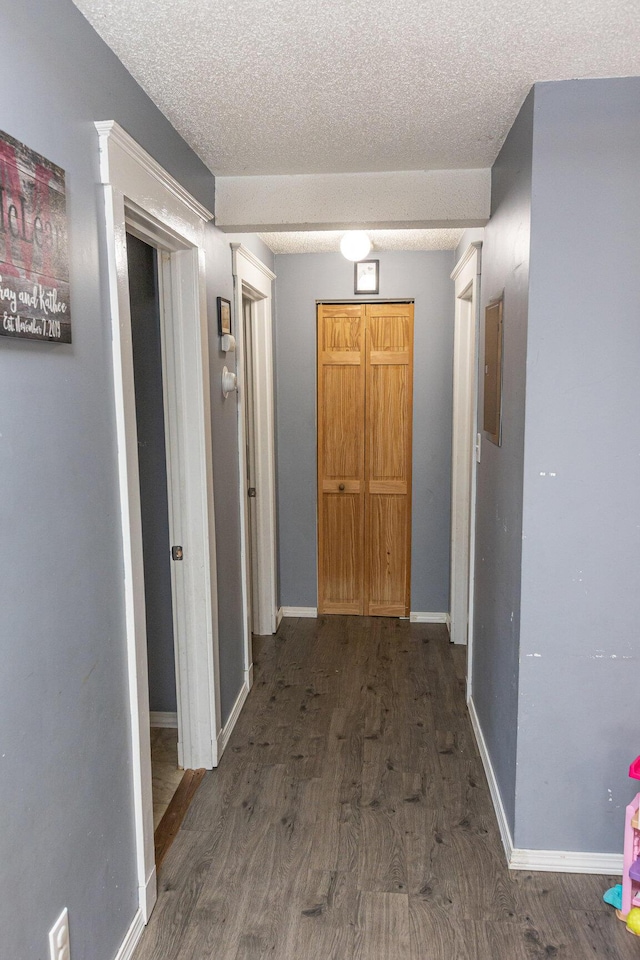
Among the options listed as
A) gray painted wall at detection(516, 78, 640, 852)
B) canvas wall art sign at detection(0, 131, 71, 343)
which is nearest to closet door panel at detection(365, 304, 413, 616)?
gray painted wall at detection(516, 78, 640, 852)

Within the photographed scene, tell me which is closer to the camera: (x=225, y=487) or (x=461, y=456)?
(x=225, y=487)

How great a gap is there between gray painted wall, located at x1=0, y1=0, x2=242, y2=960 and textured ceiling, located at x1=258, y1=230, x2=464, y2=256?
197 centimetres

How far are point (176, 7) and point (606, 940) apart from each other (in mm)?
2639

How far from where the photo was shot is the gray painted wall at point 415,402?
4.37 m

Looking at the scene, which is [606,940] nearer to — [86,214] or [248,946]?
[248,946]

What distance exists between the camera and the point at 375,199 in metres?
2.78

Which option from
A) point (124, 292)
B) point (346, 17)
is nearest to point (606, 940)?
point (124, 292)

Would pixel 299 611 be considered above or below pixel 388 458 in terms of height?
below

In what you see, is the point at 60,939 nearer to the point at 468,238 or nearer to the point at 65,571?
the point at 65,571

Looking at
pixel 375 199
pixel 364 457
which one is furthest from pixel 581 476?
pixel 364 457

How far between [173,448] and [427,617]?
2.55 meters

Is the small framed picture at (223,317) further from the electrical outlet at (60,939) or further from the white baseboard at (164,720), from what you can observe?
the electrical outlet at (60,939)

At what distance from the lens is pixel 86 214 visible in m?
1.63

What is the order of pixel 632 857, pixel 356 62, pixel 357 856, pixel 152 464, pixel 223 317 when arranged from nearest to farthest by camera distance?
pixel 356 62
pixel 632 857
pixel 357 856
pixel 223 317
pixel 152 464
